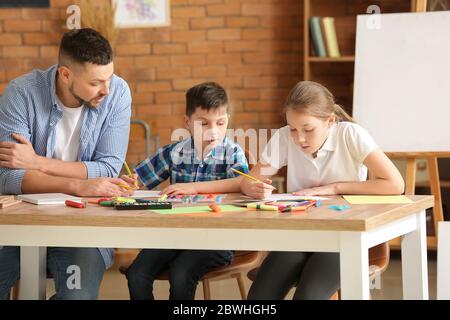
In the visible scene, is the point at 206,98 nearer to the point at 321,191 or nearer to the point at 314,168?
the point at 314,168

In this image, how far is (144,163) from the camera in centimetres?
296

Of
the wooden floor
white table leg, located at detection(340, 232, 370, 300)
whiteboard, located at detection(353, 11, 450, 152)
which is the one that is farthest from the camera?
the wooden floor

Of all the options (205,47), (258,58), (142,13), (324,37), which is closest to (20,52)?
(142,13)

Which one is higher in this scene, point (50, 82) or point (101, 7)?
point (101, 7)

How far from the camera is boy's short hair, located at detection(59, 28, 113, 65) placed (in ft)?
8.79

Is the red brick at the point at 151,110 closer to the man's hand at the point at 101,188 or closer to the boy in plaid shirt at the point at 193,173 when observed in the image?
the boy in plaid shirt at the point at 193,173

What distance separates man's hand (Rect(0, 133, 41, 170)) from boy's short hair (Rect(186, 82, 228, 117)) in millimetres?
556

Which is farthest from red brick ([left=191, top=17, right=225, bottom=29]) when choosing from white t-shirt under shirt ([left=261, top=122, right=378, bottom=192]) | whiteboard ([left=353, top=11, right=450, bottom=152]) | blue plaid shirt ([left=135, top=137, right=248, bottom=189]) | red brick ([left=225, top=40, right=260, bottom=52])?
white t-shirt under shirt ([left=261, top=122, right=378, bottom=192])

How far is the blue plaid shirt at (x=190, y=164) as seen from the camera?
2850mm

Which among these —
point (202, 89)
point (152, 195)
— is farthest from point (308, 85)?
point (152, 195)

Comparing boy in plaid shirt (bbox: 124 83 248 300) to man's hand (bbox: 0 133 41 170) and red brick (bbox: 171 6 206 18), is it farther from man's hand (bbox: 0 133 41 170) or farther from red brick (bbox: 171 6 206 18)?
red brick (bbox: 171 6 206 18)

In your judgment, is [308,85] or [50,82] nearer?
[308,85]
